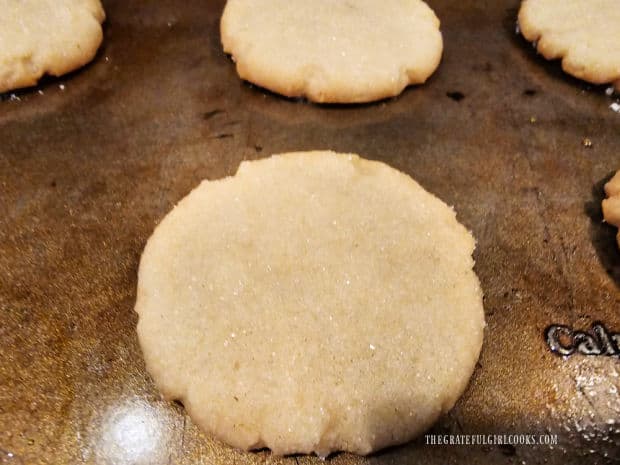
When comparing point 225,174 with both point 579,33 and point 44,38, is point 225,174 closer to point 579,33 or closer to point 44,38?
point 44,38

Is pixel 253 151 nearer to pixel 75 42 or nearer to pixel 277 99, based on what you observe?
pixel 277 99

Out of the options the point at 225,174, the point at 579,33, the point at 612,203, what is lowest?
the point at 225,174

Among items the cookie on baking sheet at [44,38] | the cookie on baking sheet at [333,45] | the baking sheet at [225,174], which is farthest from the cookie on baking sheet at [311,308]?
the cookie on baking sheet at [44,38]

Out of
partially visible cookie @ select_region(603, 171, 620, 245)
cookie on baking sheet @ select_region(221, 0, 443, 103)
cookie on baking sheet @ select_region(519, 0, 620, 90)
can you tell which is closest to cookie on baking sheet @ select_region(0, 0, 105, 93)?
cookie on baking sheet @ select_region(221, 0, 443, 103)

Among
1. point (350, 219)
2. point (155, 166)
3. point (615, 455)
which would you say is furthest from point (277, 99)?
point (615, 455)

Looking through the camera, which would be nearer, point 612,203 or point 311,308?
point 311,308

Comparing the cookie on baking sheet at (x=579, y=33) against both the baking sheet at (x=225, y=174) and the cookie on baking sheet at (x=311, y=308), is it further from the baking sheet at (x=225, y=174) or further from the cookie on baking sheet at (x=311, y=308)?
the cookie on baking sheet at (x=311, y=308)

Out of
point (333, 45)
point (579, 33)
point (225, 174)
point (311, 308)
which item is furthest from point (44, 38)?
point (579, 33)

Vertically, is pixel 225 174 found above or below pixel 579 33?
below
